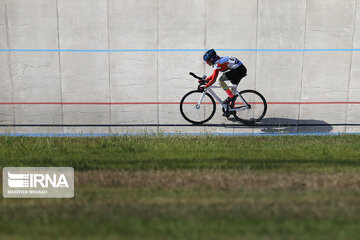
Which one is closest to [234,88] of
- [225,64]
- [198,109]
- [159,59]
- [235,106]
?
[225,64]

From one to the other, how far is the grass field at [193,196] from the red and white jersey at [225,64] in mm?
3795

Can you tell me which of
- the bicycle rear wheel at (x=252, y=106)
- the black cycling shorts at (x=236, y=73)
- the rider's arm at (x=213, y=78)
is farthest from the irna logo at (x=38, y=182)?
the bicycle rear wheel at (x=252, y=106)

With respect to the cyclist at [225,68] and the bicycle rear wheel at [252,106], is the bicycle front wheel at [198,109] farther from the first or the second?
the cyclist at [225,68]

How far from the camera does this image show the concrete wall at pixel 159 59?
10547 millimetres

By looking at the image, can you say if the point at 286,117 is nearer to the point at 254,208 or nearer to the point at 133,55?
the point at 133,55

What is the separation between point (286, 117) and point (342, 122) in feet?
6.23

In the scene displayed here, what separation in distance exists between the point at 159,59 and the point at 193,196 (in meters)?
7.51

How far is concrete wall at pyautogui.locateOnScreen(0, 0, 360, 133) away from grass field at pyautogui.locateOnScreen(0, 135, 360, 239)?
5.05 m

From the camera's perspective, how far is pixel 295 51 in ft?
35.1

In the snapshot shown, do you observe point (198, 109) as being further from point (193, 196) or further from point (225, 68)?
point (193, 196)

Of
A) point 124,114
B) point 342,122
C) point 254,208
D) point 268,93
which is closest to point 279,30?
point 268,93

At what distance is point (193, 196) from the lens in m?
3.95

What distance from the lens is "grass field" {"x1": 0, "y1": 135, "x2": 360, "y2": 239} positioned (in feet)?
10.3

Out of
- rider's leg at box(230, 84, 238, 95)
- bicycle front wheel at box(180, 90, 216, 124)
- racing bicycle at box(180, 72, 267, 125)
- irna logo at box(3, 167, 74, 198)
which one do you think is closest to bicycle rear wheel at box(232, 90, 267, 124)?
racing bicycle at box(180, 72, 267, 125)
